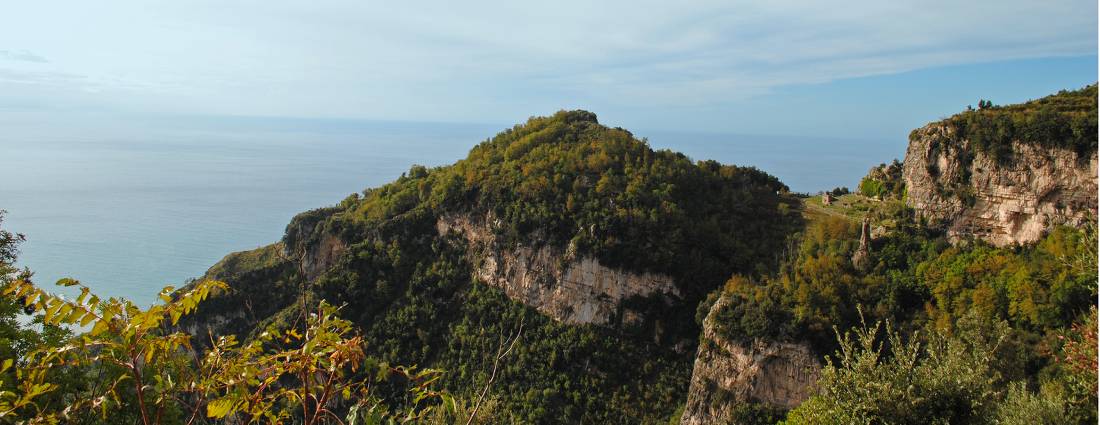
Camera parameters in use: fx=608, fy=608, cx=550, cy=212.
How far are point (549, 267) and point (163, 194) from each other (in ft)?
289

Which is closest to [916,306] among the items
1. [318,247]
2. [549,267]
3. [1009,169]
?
[1009,169]

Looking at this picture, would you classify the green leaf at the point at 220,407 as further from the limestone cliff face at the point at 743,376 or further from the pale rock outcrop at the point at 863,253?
the pale rock outcrop at the point at 863,253

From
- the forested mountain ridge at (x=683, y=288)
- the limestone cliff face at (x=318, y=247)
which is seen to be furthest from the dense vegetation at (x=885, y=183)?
the limestone cliff face at (x=318, y=247)

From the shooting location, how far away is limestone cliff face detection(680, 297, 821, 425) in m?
19.4

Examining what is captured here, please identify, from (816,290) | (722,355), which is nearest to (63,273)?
(722,355)

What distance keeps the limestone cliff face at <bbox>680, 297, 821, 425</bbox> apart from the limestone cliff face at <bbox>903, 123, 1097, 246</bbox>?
25.4ft

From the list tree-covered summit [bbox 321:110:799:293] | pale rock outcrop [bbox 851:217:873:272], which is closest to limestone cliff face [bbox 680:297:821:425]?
pale rock outcrop [bbox 851:217:873:272]

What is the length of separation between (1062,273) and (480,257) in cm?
2157

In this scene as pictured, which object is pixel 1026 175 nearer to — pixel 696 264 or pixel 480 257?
pixel 696 264

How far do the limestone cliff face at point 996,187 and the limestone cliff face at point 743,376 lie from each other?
25.4ft

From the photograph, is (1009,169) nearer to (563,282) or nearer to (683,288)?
(683,288)

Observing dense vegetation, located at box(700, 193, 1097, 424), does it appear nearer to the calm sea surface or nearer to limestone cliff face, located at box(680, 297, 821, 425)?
limestone cliff face, located at box(680, 297, 821, 425)

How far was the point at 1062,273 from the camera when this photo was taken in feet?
54.6

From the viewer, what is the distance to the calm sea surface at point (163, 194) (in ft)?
174
